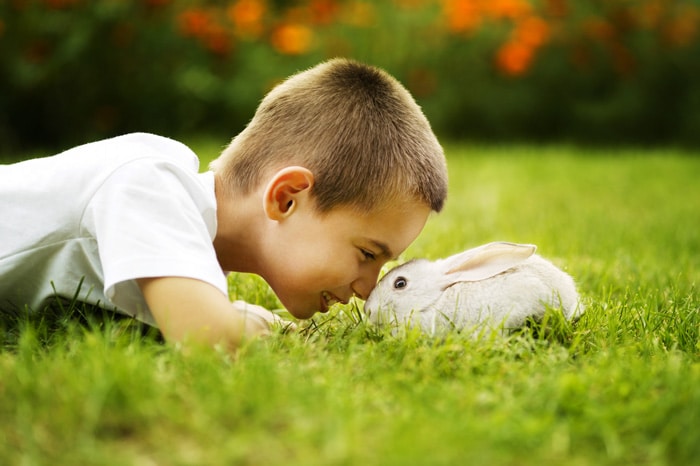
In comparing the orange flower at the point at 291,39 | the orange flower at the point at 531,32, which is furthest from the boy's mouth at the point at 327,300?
the orange flower at the point at 531,32

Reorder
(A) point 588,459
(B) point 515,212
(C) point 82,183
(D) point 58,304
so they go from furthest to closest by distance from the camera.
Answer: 1. (B) point 515,212
2. (D) point 58,304
3. (C) point 82,183
4. (A) point 588,459

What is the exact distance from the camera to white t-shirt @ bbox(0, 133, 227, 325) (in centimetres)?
205

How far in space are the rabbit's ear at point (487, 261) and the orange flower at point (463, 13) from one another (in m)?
5.94

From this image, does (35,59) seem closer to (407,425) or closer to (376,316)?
(376,316)

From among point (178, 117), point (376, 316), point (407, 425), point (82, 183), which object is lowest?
point (178, 117)

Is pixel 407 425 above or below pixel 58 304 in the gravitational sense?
above

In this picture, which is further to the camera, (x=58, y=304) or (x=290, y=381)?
(x=58, y=304)

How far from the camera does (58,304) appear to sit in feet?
8.18

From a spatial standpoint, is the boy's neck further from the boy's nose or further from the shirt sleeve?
the boy's nose

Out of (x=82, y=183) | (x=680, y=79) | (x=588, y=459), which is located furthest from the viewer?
(x=680, y=79)

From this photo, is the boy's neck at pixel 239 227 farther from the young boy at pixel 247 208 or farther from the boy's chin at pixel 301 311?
the boy's chin at pixel 301 311

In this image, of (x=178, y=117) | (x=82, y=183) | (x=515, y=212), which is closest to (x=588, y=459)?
(x=82, y=183)

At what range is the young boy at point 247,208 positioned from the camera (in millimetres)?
2088

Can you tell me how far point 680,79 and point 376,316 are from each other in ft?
26.8
